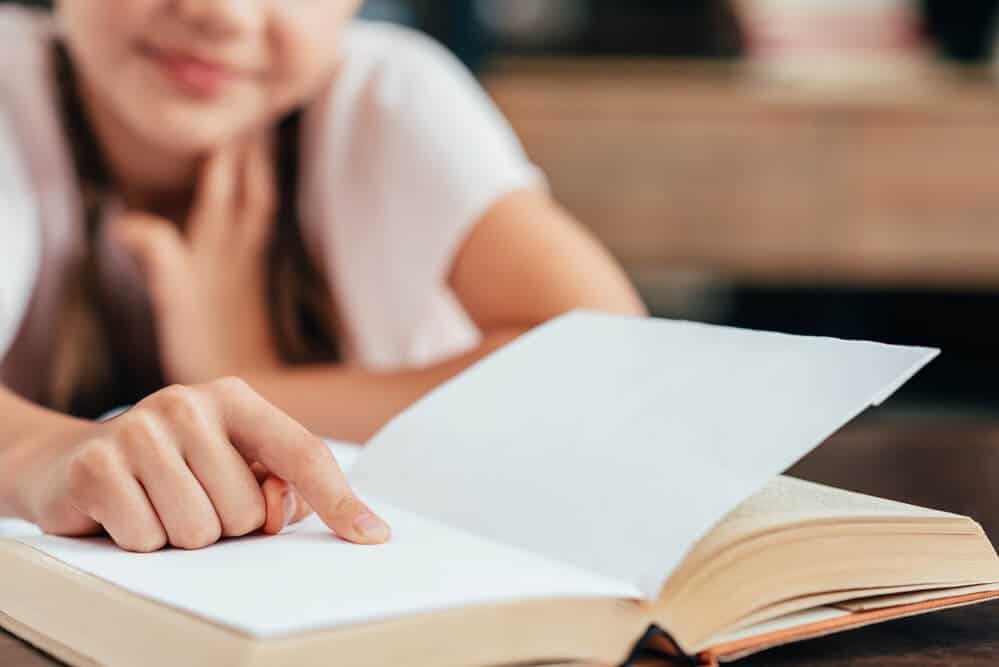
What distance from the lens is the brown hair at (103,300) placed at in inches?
41.9

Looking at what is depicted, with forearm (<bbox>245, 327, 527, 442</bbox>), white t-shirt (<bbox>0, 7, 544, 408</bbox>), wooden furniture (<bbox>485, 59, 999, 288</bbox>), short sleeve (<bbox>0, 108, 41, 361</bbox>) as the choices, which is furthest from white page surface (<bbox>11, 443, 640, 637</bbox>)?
wooden furniture (<bbox>485, 59, 999, 288</bbox>)

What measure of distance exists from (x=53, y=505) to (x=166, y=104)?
22.8 inches

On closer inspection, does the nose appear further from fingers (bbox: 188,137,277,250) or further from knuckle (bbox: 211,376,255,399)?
knuckle (bbox: 211,376,255,399)

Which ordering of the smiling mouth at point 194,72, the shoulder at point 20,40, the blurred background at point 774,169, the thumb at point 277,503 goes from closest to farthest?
the thumb at point 277,503 < the smiling mouth at point 194,72 < the shoulder at point 20,40 < the blurred background at point 774,169

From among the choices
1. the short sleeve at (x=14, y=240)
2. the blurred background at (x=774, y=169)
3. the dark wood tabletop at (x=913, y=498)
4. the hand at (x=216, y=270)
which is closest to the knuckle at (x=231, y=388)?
the dark wood tabletop at (x=913, y=498)

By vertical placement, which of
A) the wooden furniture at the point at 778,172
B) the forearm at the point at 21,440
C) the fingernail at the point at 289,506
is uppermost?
the fingernail at the point at 289,506

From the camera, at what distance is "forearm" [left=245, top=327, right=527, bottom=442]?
842 mm

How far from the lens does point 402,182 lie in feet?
3.60

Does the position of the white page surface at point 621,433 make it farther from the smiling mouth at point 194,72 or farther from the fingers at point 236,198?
the fingers at point 236,198

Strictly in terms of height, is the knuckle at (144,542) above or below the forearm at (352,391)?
above

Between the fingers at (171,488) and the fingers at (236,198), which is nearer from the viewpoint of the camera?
the fingers at (171,488)

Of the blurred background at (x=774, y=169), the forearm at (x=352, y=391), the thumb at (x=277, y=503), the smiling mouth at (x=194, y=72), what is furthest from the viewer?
the blurred background at (x=774, y=169)

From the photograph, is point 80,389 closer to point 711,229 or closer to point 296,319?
point 296,319

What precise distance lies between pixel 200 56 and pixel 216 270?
23cm
